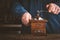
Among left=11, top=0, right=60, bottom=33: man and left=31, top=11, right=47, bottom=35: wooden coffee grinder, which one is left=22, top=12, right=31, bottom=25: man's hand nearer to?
left=11, top=0, right=60, bottom=33: man

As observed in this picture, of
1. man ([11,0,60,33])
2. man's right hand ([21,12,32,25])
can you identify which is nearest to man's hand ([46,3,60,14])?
man ([11,0,60,33])

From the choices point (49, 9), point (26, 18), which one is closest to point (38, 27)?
point (26, 18)

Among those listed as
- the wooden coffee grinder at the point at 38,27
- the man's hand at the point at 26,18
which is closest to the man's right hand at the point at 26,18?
the man's hand at the point at 26,18

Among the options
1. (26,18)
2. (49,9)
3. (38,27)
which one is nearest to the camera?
(38,27)

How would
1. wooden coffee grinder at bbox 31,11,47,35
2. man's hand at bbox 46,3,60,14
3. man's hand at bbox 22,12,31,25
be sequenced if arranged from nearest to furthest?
wooden coffee grinder at bbox 31,11,47,35 < man's hand at bbox 22,12,31,25 < man's hand at bbox 46,3,60,14

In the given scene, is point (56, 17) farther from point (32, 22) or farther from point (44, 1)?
point (32, 22)

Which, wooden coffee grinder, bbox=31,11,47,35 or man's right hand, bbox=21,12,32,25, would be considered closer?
wooden coffee grinder, bbox=31,11,47,35

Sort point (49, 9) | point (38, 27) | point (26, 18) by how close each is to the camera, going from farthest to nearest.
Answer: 1. point (49, 9)
2. point (26, 18)
3. point (38, 27)

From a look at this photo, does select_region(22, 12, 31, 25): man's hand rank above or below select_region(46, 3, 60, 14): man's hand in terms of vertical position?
below

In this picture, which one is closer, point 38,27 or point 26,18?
point 38,27

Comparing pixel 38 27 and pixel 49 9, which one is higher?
pixel 49 9

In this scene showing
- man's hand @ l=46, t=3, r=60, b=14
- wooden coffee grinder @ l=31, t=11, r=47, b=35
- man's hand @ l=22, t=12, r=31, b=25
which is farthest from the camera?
man's hand @ l=46, t=3, r=60, b=14

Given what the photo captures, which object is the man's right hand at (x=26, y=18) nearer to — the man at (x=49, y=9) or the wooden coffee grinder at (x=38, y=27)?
the man at (x=49, y=9)

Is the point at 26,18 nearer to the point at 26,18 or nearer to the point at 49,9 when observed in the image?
the point at 26,18
